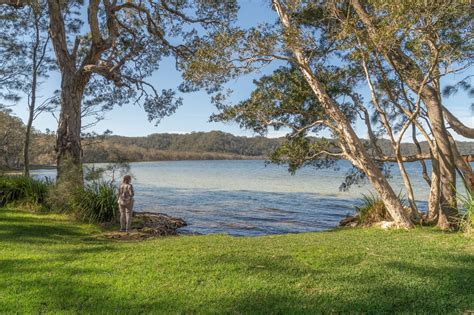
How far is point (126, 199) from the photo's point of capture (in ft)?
31.3

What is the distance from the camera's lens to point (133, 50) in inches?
619

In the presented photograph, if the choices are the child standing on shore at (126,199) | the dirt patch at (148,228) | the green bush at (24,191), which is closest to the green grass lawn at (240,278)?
the dirt patch at (148,228)

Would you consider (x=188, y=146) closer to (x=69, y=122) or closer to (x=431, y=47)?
(x=69, y=122)

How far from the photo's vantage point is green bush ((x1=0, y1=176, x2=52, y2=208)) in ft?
40.6

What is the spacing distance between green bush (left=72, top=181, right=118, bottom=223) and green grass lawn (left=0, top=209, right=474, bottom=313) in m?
Result: 4.00

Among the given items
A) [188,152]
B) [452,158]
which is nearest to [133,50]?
[452,158]

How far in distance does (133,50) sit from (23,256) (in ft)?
36.9

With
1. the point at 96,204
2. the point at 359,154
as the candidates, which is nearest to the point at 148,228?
the point at 96,204

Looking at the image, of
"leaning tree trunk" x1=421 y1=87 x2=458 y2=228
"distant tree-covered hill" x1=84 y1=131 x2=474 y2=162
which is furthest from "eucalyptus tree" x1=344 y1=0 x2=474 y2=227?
"distant tree-covered hill" x1=84 y1=131 x2=474 y2=162

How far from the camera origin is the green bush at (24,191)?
12367mm

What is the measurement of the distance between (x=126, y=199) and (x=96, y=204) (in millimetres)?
2015

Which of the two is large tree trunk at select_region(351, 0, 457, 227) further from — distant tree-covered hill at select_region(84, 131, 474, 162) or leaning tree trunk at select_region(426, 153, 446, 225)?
distant tree-covered hill at select_region(84, 131, 474, 162)

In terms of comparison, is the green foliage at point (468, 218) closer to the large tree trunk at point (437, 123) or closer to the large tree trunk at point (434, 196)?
the large tree trunk at point (437, 123)

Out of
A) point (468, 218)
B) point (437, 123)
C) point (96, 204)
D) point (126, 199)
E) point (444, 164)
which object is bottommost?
point (96, 204)
